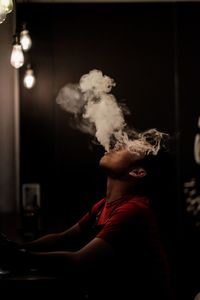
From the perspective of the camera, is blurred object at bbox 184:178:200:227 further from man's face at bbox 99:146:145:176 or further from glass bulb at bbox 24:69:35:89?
glass bulb at bbox 24:69:35:89

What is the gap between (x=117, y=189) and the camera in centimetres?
205

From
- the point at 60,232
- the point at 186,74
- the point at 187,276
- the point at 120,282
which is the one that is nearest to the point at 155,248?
the point at 120,282

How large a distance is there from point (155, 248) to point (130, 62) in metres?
1.17

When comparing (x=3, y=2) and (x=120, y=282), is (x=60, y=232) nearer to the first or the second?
(x=120, y=282)

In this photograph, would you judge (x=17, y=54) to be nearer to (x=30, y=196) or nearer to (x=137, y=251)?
(x=30, y=196)

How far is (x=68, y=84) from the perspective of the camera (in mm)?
2428

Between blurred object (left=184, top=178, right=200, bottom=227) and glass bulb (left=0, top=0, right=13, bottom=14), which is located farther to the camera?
blurred object (left=184, top=178, right=200, bottom=227)

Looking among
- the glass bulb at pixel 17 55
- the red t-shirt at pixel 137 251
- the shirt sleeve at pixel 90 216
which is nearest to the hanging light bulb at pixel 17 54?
the glass bulb at pixel 17 55

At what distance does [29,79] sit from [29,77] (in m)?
0.01

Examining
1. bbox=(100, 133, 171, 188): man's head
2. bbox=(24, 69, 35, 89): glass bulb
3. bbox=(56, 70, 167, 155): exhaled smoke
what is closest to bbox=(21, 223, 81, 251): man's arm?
bbox=(100, 133, 171, 188): man's head

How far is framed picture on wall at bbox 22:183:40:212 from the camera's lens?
252cm

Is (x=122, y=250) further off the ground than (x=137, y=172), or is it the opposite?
(x=137, y=172)

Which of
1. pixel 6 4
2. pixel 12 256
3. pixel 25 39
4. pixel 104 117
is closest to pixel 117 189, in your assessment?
pixel 104 117

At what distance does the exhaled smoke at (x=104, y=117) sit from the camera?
6.86ft
